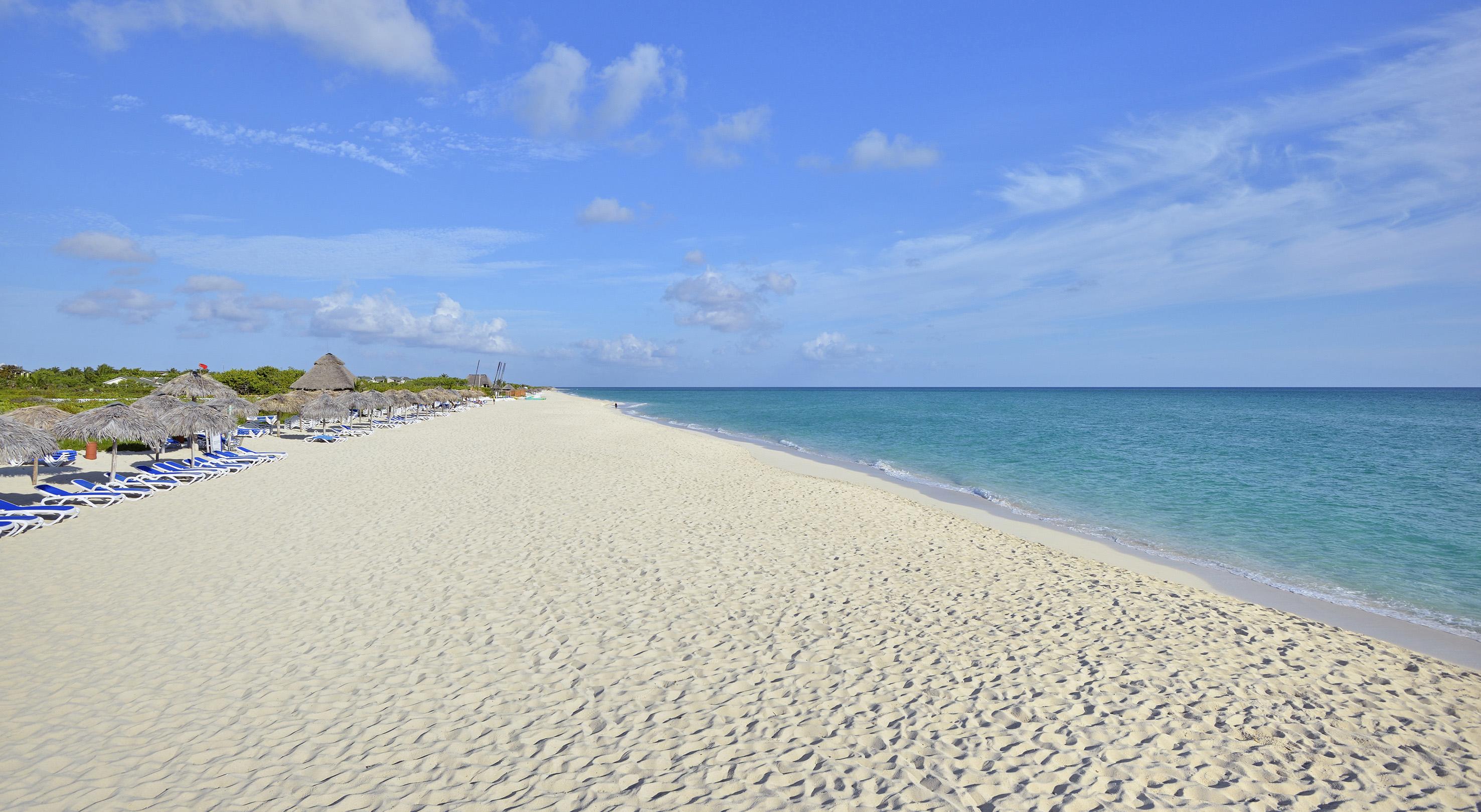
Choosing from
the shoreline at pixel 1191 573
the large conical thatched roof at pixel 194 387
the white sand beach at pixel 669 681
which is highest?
the large conical thatched roof at pixel 194 387

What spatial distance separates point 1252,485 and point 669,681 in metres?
20.9

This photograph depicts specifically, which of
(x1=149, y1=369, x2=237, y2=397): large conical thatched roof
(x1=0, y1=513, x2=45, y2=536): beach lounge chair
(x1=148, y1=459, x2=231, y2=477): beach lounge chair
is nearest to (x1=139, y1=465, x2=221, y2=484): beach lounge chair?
(x1=148, y1=459, x2=231, y2=477): beach lounge chair

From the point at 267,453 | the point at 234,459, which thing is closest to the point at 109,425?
the point at 234,459

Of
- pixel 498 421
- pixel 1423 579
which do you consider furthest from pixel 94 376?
pixel 1423 579

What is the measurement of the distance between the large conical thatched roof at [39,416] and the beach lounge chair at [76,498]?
10.9 feet

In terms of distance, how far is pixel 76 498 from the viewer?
11180mm

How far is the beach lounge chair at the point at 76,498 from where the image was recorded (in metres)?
11.1

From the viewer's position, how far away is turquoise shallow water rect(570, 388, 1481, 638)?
10.2m

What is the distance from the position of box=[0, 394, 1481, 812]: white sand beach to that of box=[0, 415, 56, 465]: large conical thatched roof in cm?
272

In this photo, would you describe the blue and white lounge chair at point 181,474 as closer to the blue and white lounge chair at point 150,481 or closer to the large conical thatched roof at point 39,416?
the blue and white lounge chair at point 150,481

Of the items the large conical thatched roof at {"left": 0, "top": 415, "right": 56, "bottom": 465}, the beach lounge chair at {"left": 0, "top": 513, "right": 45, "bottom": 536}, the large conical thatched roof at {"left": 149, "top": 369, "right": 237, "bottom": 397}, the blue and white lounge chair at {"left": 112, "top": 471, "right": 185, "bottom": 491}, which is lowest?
the beach lounge chair at {"left": 0, "top": 513, "right": 45, "bottom": 536}

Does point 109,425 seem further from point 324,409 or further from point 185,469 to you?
point 324,409

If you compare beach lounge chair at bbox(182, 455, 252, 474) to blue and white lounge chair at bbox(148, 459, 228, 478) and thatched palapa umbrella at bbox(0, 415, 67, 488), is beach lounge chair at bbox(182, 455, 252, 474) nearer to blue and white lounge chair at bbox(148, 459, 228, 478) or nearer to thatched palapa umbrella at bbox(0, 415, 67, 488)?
blue and white lounge chair at bbox(148, 459, 228, 478)

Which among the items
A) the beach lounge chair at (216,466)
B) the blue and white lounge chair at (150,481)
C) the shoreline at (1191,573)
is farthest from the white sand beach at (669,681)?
the beach lounge chair at (216,466)
